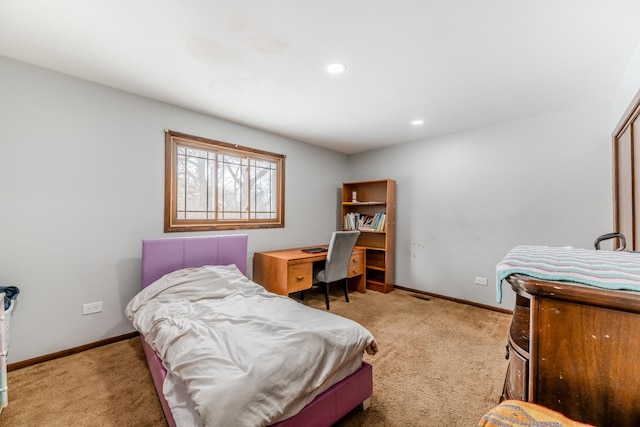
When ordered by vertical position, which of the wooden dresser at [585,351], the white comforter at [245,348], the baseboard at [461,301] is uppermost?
the wooden dresser at [585,351]

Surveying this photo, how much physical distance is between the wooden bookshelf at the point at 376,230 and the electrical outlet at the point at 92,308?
3.24 metres

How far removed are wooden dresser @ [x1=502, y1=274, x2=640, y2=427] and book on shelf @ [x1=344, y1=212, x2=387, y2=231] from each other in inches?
130

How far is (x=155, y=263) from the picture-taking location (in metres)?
2.41

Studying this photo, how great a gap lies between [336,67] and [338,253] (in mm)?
2057

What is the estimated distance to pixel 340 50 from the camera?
1.81 meters

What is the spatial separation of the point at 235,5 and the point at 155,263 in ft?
7.00

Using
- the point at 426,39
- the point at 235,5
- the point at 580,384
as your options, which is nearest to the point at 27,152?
the point at 235,5

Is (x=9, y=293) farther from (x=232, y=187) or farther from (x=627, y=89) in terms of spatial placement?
(x=627, y=89)

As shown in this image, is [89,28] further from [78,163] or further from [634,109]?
[634,109]

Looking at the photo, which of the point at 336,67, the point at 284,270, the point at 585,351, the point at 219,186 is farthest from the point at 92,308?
the point at 585,351

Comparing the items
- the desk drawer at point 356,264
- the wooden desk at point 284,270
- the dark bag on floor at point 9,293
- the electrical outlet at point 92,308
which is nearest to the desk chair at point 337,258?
the wooden desk at point 284,270

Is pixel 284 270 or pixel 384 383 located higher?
pixel 284 270

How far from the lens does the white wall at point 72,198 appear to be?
196cm

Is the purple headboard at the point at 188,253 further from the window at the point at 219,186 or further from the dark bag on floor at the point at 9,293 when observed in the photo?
the dark bag on floor at the point at 9,293
